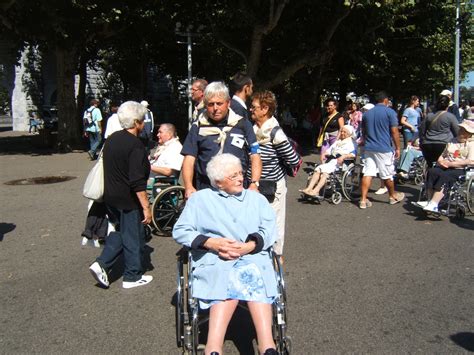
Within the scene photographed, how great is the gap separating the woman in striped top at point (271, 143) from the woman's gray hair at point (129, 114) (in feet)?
3.57

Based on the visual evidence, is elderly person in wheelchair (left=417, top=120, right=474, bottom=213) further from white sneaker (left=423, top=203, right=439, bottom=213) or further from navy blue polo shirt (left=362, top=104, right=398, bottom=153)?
navy blue polo shirt (left=362, top=104, right=398, bottom=153)

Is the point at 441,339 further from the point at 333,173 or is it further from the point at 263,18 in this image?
the point at 263,18

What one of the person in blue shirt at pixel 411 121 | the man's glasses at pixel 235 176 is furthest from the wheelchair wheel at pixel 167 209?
the person in blue shirt at pixel 411 121

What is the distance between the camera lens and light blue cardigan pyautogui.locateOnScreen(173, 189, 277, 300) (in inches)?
129

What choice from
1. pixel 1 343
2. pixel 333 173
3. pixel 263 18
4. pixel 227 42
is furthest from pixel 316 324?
pixel 227 42

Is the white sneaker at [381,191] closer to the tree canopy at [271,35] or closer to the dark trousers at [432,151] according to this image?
the dark trousers at [432,151]

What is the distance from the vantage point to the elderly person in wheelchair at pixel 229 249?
3.11m

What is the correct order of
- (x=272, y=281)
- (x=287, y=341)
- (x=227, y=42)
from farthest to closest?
(x=227, y=42)
(x=272, y=281)
(x=287, y=341)

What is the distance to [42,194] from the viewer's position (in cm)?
947

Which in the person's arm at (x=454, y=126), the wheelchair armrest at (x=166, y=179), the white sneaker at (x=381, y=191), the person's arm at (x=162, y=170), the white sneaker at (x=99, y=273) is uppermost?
the person's arm at (x=454, y=126)

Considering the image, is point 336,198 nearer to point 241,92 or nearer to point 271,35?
point 241,92

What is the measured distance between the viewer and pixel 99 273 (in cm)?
452

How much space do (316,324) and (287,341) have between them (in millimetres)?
958

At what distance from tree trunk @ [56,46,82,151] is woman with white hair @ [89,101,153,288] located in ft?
43.9
